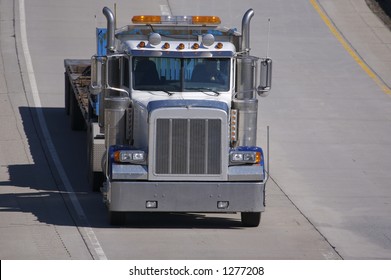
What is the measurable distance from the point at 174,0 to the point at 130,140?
18368 mm

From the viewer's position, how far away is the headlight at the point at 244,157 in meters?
17.0

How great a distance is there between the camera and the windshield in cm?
1781

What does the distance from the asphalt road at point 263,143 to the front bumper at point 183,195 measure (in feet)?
1.44

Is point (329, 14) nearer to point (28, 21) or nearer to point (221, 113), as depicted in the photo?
point (28, 21)

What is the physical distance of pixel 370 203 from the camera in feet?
64.0

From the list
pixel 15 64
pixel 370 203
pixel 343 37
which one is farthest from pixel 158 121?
pixel 343 37

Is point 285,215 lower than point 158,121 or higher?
lower

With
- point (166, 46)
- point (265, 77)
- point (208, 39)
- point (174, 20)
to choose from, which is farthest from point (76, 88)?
point (265, 77)

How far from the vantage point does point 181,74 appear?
58.5 feet

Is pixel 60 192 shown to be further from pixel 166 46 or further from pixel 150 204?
pixel 166 46

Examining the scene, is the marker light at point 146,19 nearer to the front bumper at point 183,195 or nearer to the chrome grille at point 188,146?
the chrome grille at point 188,146

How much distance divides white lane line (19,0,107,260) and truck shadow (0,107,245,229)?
2.5 inches

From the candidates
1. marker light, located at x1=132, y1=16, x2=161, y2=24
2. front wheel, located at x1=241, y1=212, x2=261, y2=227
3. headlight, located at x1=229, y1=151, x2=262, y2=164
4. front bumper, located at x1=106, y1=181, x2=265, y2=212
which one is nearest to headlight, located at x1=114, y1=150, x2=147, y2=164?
front bumper, located at x1=106, y1=181, x2=265, y2=212

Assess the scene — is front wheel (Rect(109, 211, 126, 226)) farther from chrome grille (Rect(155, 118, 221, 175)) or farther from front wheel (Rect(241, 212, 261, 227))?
front wheel (Rect(241, 212, 261, 227))
